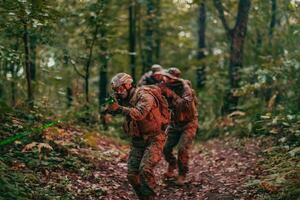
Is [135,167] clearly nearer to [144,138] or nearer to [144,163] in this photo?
[144,163]

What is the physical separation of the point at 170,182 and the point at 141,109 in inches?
122

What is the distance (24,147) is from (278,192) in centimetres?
494

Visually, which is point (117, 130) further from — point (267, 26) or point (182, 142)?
point (267, 26)

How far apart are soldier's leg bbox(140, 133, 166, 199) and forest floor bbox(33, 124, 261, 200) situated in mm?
1111

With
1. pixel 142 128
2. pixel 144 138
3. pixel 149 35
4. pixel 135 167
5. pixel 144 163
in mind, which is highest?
pixel 149 35

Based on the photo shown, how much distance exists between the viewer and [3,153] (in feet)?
30.6

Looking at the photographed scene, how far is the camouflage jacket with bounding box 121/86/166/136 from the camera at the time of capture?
8.25 metres

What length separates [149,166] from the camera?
27.4 ft

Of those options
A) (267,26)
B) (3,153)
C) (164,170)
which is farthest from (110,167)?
(267,26)

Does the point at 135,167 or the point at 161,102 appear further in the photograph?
the point at 161,102

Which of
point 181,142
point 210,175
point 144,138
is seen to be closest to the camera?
point 144,138

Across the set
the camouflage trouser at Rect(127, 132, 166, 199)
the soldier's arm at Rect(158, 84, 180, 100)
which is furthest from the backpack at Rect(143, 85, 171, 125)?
the soldier's arm at Rect(158, 84, 180, 100)

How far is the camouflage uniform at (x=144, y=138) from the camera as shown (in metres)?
8.30

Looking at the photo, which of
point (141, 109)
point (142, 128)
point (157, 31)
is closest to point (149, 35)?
point (157, 31)
